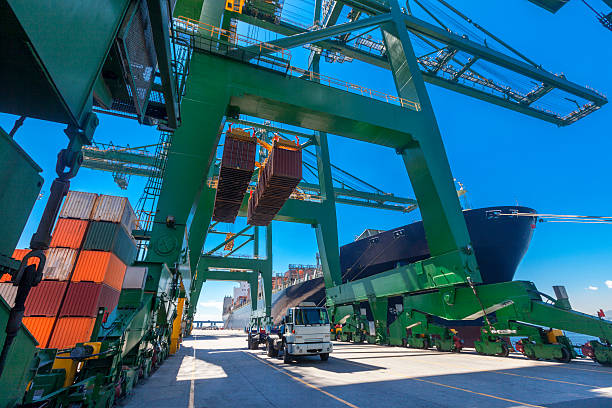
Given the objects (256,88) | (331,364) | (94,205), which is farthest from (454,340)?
(94,205)

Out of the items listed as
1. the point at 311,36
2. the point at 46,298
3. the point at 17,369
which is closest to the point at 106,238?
the point at 46,298

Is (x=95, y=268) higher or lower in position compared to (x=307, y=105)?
lower

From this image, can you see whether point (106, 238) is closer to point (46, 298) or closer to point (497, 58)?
point (46, 298)

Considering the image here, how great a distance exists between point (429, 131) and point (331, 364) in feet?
37.5

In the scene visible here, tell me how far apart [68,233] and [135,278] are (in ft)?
6.71

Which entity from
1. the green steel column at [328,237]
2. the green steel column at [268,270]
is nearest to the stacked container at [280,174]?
the green steel column at [328,237]

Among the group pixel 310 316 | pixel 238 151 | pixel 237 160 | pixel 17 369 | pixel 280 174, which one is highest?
pixel 238 151

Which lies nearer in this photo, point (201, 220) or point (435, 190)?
point (435, 190)

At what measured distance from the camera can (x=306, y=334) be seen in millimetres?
10484

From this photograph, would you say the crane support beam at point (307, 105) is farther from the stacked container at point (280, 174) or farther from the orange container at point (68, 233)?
the orange container at point (68, 233)

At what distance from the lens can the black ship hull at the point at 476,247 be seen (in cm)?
1928

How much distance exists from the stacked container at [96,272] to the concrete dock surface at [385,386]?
2074 mm

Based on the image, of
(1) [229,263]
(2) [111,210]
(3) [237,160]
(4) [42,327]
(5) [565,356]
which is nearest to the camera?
(4) [42,327]

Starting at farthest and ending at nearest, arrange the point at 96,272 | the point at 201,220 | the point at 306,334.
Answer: the point at 201,220
the point at 306,334
the point at 96,272
